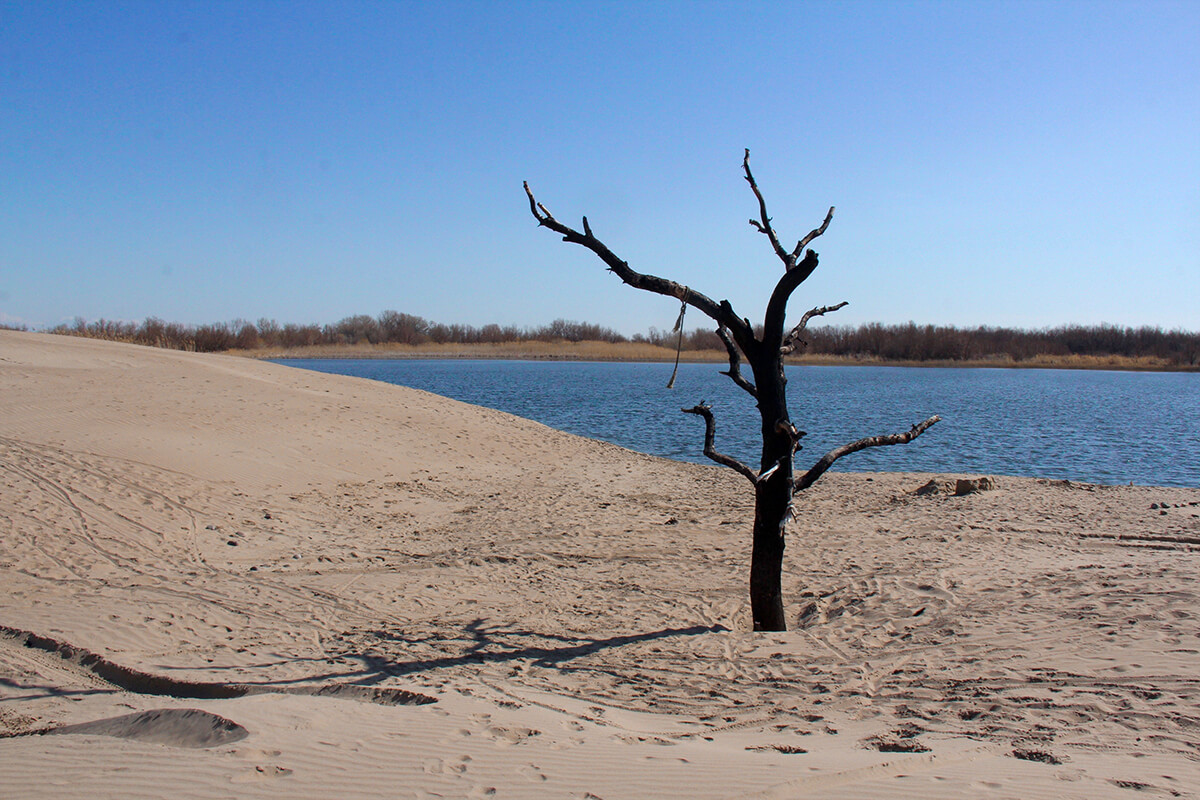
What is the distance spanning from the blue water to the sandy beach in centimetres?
585

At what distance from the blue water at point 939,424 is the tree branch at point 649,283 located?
12730 millimetres

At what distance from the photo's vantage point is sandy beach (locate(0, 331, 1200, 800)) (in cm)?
365

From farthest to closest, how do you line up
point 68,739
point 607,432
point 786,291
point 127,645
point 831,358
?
point 831,358 < point 607,432 < point 786,291 < point 127,645 < point 68,739

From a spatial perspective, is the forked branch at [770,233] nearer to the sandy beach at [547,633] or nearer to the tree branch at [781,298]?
the tree branch at [781,298]

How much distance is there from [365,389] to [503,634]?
16487 millimetres

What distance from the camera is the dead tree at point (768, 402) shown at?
20.6ft

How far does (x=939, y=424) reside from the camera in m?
30.3

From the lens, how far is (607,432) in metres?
25.3

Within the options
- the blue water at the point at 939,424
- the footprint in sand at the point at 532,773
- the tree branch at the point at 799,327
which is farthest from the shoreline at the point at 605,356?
the footprint in sand at the point at 532,773

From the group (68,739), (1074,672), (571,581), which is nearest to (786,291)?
(1074,672)

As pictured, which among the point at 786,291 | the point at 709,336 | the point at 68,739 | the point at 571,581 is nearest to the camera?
the point at 68,739

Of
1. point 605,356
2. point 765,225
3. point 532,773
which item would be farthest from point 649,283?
point 605,356

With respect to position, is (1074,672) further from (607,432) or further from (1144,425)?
(1144,425)

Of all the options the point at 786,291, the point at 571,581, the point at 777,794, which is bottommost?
the point at 571,581
